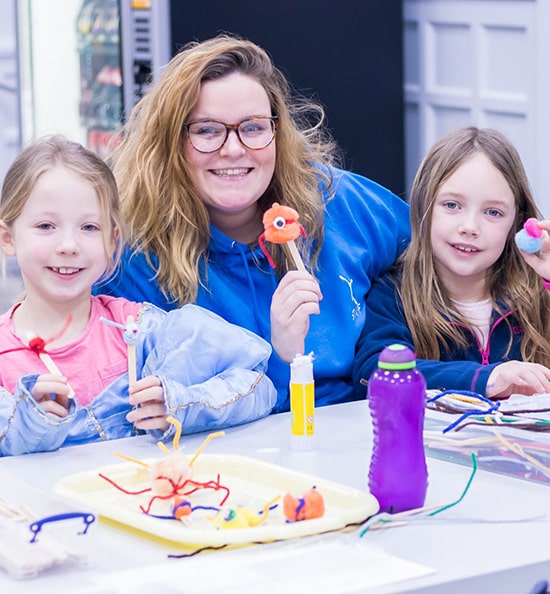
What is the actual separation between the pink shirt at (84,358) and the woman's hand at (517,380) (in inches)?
26.9

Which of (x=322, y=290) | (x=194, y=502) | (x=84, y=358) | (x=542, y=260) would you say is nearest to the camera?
(x=194, y=502)

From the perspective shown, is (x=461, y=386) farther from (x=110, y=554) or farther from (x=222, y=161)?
(x=110, y=554)

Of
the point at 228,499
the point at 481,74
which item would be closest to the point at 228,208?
the point at 228,499

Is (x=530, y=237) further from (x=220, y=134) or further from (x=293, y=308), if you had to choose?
(x=220, y=134)

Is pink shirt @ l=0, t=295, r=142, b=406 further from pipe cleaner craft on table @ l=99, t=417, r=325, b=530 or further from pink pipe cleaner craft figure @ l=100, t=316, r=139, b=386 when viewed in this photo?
pipe cleaner craft on table @ l=99, t=417, r=325, b=530

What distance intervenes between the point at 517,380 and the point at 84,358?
0.79 metres

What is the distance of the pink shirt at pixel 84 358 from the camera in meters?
1.95

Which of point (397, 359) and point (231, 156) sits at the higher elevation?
point (231, 156)

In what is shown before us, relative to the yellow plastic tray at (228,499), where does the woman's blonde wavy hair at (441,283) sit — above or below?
above

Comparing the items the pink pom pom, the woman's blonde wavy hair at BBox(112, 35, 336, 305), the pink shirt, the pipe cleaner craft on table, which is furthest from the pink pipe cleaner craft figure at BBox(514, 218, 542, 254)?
the pipe cleaner craft on table

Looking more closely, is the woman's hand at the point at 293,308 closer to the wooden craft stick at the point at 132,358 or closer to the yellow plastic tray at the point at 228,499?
the wooden craft stick at the point at 132,358

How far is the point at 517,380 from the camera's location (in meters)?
2.05

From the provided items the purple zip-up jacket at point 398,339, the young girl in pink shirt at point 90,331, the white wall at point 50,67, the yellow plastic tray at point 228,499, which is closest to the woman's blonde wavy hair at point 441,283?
the purple zip-up jacket at point 398,339

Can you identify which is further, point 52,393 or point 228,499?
point 52,393
